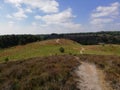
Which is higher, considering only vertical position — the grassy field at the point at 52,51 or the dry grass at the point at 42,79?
the dry grass at the point at 42,79

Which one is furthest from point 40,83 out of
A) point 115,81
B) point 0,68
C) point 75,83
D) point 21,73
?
point 0,68

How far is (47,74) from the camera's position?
25.4m

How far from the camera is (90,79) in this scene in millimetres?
23891

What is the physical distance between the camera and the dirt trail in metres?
21.2

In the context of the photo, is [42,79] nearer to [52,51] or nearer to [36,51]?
[52,51]

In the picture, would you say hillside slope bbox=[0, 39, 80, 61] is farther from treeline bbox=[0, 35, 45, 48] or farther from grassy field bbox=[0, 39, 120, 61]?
treeline bbox=[0, 35, 45, 48]

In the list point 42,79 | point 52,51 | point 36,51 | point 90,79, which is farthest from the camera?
point 36,51

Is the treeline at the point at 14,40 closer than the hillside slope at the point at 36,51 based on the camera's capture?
No

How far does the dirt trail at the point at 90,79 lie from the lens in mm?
21209

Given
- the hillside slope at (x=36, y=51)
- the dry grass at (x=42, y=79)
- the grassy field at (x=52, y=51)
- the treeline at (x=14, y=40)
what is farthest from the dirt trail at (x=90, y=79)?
the treeline at (x=14, y=40)

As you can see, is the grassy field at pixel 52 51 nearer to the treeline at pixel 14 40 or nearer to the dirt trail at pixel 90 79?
the dirt trail at pixel 90 79

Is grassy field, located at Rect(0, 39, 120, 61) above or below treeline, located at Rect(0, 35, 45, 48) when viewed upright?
above

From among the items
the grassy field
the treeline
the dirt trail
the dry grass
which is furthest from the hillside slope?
the treeline

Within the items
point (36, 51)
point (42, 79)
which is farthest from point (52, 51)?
point (42, 79)
